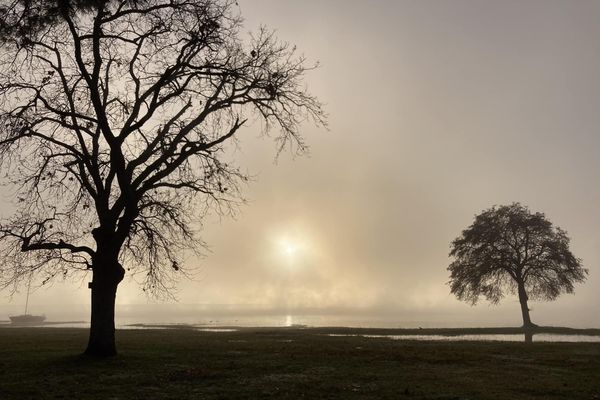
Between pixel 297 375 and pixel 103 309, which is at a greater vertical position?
pixel 103 309

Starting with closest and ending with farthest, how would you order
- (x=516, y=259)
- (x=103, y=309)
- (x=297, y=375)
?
(x=297, y=375)
(x=103, y=309)
(x=516, y=259)

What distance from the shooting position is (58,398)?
11.8m

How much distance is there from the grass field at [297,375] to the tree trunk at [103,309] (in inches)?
24.9

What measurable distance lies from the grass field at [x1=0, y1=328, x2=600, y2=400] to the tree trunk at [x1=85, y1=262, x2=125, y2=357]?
633mm

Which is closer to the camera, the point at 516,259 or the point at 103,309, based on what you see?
the point at 103,309

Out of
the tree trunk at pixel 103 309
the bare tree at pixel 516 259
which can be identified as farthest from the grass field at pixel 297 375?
the bare tree at pixel 516 259

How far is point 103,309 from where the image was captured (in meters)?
19.0

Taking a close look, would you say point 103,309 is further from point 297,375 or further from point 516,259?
point 516,259

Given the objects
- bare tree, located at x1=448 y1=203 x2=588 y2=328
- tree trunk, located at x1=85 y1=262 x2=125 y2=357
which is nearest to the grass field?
tree trunk, located at x1=85 y1=262 x2=125 y2=357

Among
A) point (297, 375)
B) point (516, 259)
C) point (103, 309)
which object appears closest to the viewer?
point (297, 375)

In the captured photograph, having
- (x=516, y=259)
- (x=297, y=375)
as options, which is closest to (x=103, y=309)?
(x=297, y=375)

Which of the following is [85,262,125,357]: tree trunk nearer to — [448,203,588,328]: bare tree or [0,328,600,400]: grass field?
[0,328,600,400]: grass field

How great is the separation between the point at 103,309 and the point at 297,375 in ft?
28.5

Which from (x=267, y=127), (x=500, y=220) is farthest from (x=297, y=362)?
(x=500, y=220)
